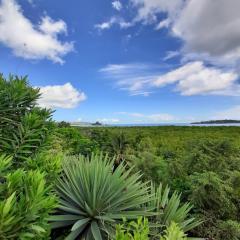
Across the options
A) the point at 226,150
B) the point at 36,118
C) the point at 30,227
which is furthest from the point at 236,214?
the point at 30,227

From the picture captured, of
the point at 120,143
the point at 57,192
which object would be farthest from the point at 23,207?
the point at 120,143

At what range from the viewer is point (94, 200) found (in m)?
3.18

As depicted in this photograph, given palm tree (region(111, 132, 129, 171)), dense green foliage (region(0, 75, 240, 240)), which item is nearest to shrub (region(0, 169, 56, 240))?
dense green foliage (region(0, 75, 240, 240))

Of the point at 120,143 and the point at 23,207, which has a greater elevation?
the point at 23,207

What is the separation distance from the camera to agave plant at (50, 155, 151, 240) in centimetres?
303

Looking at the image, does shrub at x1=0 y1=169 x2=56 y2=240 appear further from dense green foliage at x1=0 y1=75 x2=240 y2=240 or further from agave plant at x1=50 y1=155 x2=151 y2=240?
agave plant at x1=50 y1=155 x2=151 y2=240

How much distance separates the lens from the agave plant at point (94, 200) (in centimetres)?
303

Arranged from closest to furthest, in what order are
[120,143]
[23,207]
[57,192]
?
[23,207] < [57,192] < [120,143]

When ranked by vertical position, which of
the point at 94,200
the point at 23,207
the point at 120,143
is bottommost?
the point at 94,200

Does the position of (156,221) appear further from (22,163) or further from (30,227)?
(30,227)

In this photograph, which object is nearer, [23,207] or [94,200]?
[23,207]

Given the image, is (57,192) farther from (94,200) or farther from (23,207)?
(23,207)

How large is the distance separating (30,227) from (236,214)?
20.4 feet

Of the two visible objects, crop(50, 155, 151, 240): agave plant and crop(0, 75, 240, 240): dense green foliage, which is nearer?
crop(0, 75, 240, 240): dense green foliage
